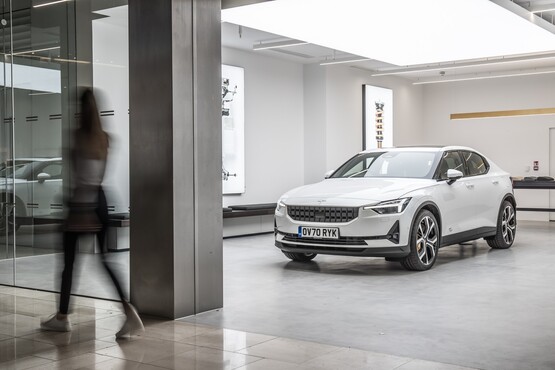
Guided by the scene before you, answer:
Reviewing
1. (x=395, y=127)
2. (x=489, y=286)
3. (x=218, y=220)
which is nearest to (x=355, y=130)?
(x=395, y=127)

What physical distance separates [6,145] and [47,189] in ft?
2.31

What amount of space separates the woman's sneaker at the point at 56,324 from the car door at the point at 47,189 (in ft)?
5.22

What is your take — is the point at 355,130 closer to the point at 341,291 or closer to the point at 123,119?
the point at 341,291

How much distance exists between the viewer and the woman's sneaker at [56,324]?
188 inches

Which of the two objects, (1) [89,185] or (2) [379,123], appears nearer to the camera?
(1) [89,185]

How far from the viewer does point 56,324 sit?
4793mm

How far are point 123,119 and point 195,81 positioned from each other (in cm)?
68

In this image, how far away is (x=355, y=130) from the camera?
15094mm

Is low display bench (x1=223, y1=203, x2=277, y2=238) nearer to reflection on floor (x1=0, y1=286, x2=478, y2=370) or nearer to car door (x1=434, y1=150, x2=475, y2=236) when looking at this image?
car door (x1=434, y1=150, x2=475, y2=236)

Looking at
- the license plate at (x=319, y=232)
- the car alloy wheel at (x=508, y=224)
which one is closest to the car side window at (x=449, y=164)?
the car alloy wheel at (x=508, y=224)

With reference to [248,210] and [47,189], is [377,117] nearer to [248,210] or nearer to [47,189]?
[248,210]

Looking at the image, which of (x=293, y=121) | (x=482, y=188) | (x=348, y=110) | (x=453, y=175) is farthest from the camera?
(x=348, y=110)

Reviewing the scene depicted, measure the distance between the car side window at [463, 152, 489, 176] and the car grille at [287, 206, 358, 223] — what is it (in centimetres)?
234

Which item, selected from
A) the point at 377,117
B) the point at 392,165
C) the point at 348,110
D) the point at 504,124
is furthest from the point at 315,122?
the point at 392,165
